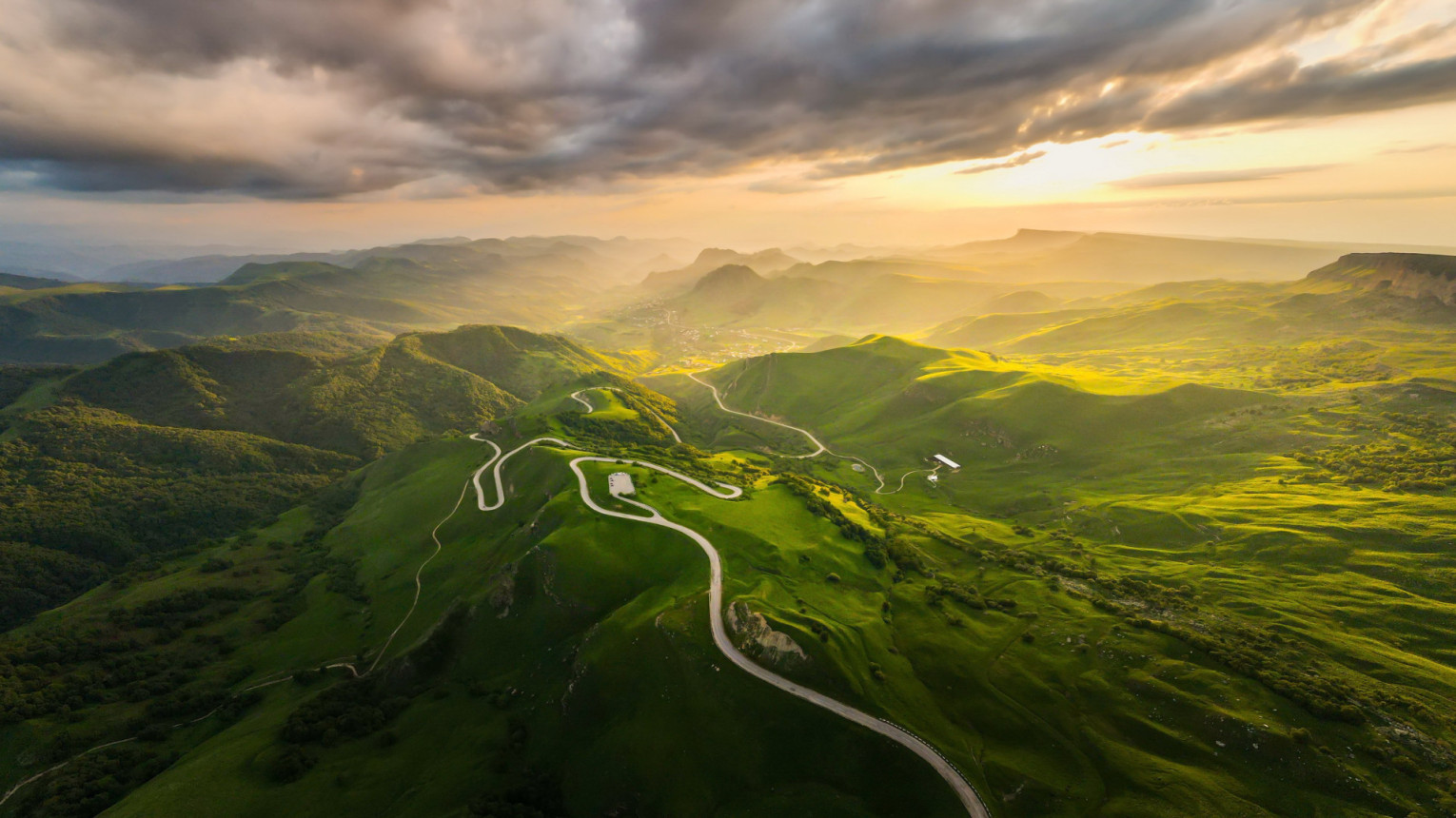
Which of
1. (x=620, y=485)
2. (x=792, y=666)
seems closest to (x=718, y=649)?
(x=792, y=666)

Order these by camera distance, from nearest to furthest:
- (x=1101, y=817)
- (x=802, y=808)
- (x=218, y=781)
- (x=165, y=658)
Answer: (x=1101, y=817) → (x=802, y=808) → (x=218, y=781) → (x=165, y=658)

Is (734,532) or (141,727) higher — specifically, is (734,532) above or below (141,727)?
above

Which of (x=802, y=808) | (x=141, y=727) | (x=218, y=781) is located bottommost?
(x=141, y=727)

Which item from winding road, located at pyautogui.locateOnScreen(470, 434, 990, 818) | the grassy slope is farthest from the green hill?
winding road, located at pyautogui.locateOnScreen(470, 434, 990, 818)

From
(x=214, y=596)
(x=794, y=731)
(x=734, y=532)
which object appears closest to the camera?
(x=794, y=731)

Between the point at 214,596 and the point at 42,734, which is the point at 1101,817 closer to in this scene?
the point at 42,734

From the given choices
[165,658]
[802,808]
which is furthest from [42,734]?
[802,808]

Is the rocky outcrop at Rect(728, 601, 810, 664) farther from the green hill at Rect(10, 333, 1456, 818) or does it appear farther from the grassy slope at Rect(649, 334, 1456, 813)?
the grassy slope at Rect(649, 334, 1456, 813)

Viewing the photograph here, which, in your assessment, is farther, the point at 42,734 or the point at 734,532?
the point at 734,532

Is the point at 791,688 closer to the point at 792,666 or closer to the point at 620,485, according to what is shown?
the point at 792,666
